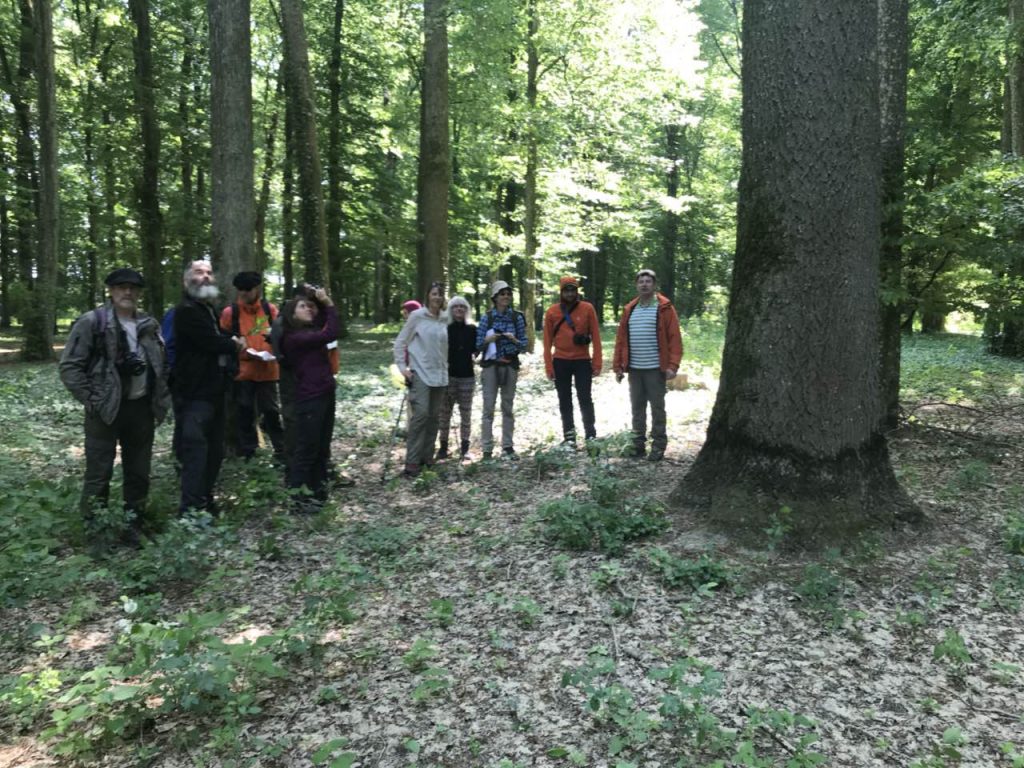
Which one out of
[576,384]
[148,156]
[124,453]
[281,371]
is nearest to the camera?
[124,453]

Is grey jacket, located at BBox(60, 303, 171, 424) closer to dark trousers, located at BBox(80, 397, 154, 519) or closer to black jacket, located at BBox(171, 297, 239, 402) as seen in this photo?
dark trousers, located at BBox(80, 397, 154, 519)

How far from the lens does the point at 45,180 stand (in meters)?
15.5

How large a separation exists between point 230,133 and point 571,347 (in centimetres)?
440

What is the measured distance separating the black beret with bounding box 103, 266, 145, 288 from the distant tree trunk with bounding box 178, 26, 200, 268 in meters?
12.9

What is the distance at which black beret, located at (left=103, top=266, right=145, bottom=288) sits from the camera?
4891mm

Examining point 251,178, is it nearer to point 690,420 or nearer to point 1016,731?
point 690,420

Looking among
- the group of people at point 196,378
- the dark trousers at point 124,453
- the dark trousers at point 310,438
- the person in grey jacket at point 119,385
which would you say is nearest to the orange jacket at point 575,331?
the group of people at point 196,378

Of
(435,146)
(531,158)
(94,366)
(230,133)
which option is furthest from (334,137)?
(94,366)

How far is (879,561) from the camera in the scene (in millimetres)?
4199

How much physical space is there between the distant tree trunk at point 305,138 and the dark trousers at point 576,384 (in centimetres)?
437

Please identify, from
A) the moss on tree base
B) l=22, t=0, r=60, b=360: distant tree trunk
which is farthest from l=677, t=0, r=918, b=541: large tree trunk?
l=22, t=0, r=60, b=360: distant tree trunk

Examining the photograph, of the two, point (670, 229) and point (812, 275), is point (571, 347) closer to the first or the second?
point (812, 275)

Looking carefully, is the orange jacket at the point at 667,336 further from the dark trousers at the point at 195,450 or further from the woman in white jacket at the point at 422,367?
the dark trousers at the point at 195,450

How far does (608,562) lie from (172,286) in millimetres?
19754
